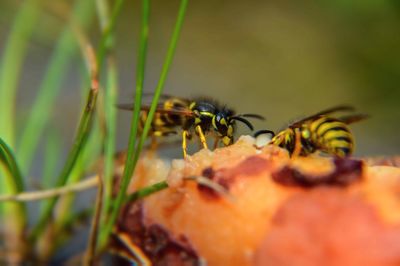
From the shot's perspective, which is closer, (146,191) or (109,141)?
(146,191)

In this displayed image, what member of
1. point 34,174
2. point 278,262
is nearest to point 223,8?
point 34,174

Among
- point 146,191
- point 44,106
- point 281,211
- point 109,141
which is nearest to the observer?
point 281,211

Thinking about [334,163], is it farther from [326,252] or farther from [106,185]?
[106,185]

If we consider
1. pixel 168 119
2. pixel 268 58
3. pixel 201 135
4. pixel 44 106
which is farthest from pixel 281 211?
pixel 268 58

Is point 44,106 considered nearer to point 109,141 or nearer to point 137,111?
point 109,141

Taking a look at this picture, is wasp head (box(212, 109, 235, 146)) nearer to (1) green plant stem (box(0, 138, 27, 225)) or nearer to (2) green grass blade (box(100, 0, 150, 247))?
(2) green grass blade (box(100, 0, 150, 247))
